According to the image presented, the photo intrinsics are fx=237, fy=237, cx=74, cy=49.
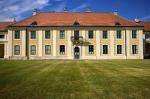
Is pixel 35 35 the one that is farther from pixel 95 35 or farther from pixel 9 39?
pixel 95 35

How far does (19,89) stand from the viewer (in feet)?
27.2

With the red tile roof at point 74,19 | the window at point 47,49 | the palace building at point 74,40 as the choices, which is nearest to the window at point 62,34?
the palace building at point 74,40

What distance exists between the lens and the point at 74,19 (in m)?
46.4

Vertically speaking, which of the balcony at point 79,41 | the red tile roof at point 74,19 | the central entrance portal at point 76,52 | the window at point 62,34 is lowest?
the central entrance portal at point 76,52

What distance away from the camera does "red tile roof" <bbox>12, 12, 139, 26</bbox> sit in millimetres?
45344

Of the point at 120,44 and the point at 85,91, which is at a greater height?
the point at 120,44

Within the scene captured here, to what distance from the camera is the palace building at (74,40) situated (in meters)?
44.9

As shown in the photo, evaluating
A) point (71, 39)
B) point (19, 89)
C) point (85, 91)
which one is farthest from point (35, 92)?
point (71, 39)

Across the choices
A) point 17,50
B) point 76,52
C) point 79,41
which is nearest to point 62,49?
point 76,52

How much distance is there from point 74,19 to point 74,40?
4470mm

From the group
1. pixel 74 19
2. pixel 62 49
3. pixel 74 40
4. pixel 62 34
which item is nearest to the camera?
pixel 74 40

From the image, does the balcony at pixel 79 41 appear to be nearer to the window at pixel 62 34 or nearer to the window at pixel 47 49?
the window at pixel 62 34

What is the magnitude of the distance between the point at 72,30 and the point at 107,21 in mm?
7196

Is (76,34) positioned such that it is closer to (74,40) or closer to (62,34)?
(74,40)
